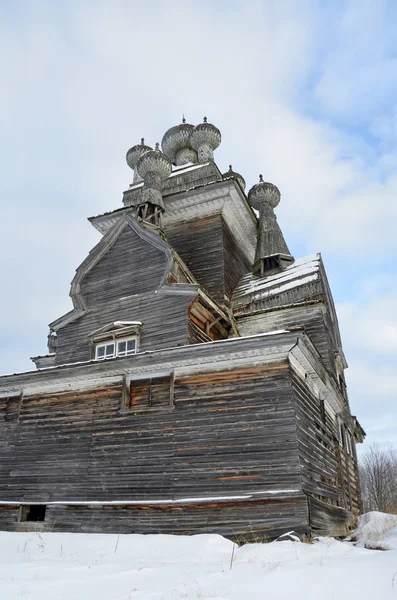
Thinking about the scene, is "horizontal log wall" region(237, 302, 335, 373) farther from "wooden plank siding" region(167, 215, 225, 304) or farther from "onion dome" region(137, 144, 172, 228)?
"onion dome" region(137, 144, 172, 228)

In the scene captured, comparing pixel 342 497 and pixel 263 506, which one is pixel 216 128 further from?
pixel 263 506

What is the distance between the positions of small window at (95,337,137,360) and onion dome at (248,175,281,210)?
1213 cm

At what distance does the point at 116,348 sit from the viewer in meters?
15.1

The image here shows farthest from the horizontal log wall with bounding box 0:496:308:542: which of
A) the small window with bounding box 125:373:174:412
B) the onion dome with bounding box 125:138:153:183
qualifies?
the onion dome with bounding box 125:138:153:183

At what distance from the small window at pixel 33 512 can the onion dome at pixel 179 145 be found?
19.3m

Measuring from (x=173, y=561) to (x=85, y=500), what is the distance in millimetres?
5060

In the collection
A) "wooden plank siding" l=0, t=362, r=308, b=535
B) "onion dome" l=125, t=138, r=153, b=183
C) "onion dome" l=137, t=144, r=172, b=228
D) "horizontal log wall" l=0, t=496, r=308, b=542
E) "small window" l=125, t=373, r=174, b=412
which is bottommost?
"horizontal log wall" l=0, t=496, r=308, b=542

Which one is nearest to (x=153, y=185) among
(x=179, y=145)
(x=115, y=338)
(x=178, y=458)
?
(x=179, y=145)

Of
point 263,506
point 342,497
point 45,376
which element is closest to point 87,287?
point 45,376

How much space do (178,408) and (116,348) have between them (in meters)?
4.02

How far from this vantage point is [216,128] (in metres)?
25.8

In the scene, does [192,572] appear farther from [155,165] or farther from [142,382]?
[155,165]

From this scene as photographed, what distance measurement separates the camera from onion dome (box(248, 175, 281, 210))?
2398cm

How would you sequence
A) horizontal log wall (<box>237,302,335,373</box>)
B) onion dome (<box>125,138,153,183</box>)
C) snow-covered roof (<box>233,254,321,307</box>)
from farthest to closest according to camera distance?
onion dome (<box>125,138,153,183</box>)
snow-covered roof (<box>233,254,321,307</box>)
horizontal log wall (<box>237,302,335,373</box>)
